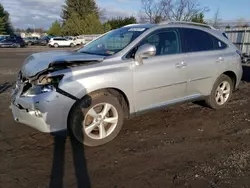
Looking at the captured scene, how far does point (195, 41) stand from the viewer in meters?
4.79

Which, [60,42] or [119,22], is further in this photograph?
[119,22]

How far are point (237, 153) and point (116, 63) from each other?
210 cm

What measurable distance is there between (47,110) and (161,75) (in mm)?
1881

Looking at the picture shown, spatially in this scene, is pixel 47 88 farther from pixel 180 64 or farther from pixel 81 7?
pixel 81 7

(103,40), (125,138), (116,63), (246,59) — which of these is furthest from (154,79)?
(246,59)

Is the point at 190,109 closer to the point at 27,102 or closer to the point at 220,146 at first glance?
the point at 220,146

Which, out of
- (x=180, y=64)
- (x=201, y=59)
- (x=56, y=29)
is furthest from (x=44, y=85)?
(x=56, y=29)

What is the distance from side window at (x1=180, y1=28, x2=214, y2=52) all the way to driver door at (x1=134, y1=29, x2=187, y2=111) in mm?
176

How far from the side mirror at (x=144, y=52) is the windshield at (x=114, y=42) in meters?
0.30

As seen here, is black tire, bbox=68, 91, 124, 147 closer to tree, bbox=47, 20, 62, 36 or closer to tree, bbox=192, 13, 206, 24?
tree, bbox=192, 13, 206, 24

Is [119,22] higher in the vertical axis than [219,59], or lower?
higher

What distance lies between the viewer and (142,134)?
4160mm

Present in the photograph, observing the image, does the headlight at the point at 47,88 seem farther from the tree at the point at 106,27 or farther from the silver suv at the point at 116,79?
the tree at the point at 106,27

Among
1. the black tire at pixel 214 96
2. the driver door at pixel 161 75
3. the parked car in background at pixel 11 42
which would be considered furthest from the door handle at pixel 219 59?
the parked car in background at pixel 11 42
